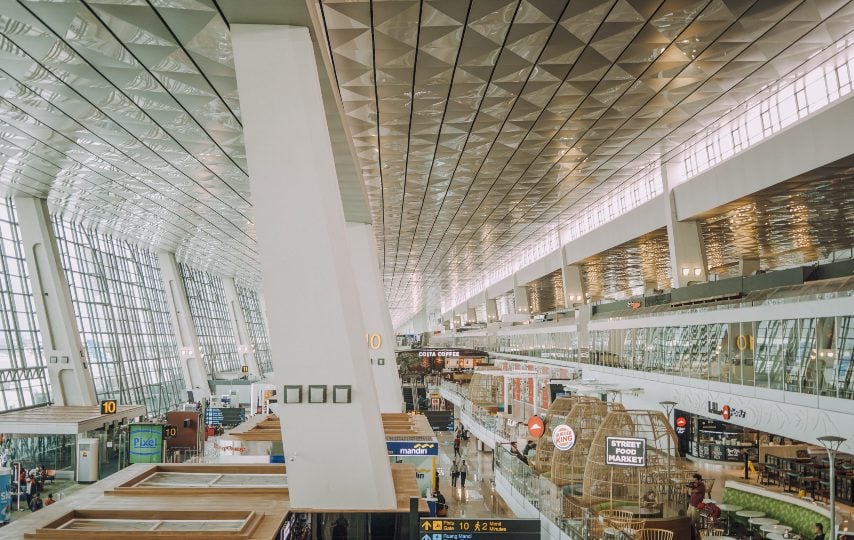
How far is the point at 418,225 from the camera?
110 ft

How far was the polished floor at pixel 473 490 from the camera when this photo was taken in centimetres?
2128

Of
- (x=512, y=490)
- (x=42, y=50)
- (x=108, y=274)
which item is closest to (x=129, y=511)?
(x=42, y=50)

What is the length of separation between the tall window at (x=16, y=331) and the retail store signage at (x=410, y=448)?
1707 cm

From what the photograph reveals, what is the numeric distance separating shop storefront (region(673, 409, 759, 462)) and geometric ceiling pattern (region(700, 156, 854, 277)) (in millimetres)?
8391

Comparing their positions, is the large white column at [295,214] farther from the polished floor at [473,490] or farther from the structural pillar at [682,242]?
the structural pillar at [682,242]

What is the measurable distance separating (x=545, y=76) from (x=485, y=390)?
28943 mm

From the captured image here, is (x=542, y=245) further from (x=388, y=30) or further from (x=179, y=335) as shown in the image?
(x=388, y=30)

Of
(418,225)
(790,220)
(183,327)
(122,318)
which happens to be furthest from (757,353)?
(183,327)

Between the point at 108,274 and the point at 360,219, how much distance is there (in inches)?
817

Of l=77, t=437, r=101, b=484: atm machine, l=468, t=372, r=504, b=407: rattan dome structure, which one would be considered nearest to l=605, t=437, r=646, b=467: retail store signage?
l=77, t=437, r=101, b=484: atm machine

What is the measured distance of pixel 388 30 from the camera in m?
11.6

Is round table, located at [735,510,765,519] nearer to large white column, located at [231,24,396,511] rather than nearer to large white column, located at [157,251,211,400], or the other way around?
large white column, located at [231,24,396,511]

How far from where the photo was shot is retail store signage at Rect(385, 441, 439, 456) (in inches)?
547

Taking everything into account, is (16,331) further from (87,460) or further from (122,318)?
(122,318)
